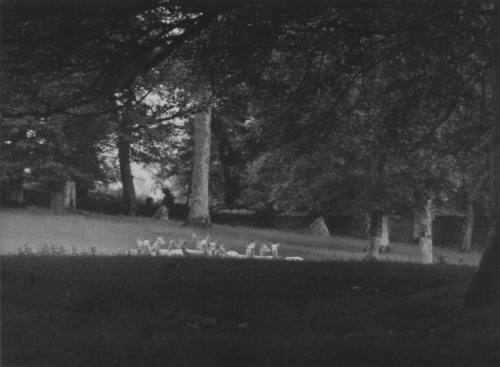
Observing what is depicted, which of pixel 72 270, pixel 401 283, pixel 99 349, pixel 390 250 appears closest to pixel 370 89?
pixel 401 283

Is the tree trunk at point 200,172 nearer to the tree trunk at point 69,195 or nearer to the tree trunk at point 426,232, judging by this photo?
the tree trunk at point 426,232

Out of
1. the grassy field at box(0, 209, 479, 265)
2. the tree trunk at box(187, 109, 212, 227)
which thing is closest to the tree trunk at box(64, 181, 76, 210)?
the grassy field at box(0, 209, 479, 265)

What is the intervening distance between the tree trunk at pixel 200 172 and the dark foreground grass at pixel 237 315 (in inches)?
796

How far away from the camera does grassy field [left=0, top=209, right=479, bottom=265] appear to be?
25625 mm

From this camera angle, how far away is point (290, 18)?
330 inches

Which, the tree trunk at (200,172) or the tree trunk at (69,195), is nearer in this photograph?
the tree trunk at (200,172)

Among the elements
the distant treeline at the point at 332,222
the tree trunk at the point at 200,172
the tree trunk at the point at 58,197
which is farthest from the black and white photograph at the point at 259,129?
the distant treeline at the point at 332,222

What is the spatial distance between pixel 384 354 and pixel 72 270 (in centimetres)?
599

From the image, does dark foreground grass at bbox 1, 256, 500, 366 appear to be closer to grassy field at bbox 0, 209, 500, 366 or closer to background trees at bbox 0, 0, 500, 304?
grassy field at bbox 0, 209, 500, 366

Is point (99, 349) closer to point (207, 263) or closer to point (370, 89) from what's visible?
point (207, 263)

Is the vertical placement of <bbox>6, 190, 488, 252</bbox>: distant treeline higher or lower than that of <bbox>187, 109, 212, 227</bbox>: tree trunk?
lower

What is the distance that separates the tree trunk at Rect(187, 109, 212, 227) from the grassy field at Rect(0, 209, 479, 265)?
0.83 m

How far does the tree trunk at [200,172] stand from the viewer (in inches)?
1256

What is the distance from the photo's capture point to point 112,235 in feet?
89.5
